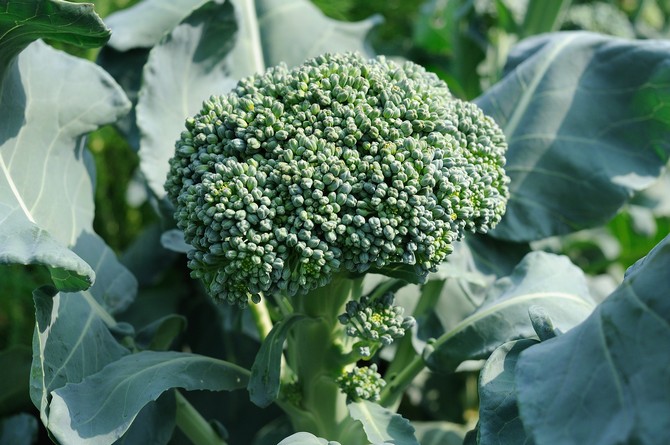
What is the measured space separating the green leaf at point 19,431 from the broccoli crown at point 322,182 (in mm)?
553

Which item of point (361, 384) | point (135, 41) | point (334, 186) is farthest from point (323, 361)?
point (135, 41)

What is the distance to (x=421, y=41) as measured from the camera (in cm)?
212

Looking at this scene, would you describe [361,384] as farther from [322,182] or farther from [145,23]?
[145,23]

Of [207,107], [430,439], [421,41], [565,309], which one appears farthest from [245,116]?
[421,41]

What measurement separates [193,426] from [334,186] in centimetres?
47

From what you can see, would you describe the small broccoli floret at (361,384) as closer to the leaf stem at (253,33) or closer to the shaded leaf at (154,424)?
the shaded leaf at (154,424)

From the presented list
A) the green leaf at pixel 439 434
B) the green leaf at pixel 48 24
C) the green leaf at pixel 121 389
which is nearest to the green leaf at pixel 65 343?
the green leaf at pixel 121 389

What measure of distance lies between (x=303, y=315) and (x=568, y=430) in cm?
39

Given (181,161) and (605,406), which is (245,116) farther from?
(605,406)

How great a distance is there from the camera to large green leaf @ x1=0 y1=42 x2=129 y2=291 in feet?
3.18

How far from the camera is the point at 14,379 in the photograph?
1288mm

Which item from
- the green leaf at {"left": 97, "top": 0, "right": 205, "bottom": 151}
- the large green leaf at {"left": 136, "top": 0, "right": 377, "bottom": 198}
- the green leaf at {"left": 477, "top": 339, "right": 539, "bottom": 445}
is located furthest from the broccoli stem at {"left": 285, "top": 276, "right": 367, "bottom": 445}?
the green leaf at {"left": 97, "top": 0, "right": 205, "bottom": 151}

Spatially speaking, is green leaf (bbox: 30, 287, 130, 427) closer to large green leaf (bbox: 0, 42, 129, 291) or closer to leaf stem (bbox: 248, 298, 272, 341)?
large green leaf (bbox: 0, 42, 129, 291)

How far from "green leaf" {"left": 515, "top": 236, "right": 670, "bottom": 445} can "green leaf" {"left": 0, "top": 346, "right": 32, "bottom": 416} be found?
0.91 meters
